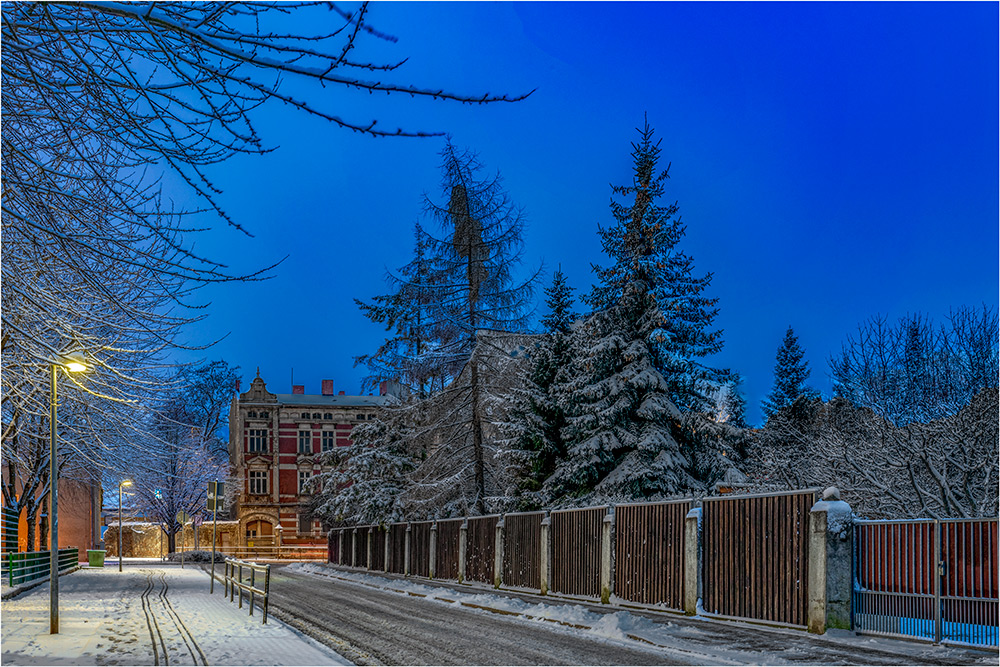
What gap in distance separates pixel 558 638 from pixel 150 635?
18.7 feet

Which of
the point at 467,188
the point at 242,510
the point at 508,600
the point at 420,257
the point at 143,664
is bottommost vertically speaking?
the point at 242,510

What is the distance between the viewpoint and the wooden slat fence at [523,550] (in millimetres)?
22625

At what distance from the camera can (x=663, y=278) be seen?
1083 inches

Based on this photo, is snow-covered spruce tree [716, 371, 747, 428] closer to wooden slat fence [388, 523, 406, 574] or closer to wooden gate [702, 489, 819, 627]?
wooden slat fence [388, 523, 406, 574]

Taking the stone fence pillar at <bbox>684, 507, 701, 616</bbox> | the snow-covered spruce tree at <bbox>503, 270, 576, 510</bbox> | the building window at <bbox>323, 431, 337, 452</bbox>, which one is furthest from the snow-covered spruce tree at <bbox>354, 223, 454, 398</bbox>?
the building window at <bbox>323, 431, 337, 452</bbox>

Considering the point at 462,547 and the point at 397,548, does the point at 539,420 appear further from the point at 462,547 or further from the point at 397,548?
the point at 397,548

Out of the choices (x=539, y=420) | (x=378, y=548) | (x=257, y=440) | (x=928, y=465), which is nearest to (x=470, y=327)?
(x=539, y=420)

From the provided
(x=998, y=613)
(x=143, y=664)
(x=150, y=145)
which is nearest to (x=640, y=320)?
(x=998, y=613)

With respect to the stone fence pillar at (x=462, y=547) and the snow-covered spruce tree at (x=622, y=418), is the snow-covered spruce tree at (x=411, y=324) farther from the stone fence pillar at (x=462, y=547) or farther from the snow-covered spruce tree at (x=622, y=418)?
the snow-covered spruce tree at (x=622, y=418)

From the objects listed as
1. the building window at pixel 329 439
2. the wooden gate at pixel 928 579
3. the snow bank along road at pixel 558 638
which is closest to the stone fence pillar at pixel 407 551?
the snow bank along road at pixel 558 638

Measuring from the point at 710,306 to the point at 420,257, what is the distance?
Result: 1077cm

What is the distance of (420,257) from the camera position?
1288 inches

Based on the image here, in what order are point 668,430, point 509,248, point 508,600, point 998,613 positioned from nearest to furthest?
point 998,613 → point 508,600 → point 668,430 → point 509,248

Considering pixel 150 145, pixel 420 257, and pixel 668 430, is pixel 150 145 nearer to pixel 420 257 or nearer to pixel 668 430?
pixel 668 430
